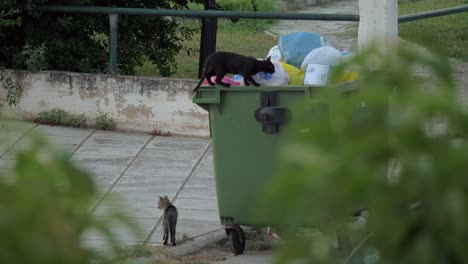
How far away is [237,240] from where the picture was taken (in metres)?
7.07

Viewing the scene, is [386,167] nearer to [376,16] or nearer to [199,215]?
[199,215]

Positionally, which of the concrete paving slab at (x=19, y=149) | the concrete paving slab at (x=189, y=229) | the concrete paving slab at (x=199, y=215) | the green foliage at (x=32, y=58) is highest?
the concrete paving slab at (x=19, y=149)

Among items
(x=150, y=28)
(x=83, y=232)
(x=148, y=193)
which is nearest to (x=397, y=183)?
(x=83, y=232)

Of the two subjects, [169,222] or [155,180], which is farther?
[155,180]

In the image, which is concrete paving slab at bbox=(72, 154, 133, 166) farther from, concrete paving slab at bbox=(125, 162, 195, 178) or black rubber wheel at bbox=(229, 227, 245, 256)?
black rubber wheel at bbox=(229, 227, 245, 256)

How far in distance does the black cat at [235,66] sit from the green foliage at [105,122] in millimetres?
3062

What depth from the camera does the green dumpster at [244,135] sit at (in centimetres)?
652

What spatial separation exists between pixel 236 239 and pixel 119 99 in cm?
343

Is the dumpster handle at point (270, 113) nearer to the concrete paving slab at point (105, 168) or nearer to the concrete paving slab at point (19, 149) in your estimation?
the concrete paving slab at point (105, 168)

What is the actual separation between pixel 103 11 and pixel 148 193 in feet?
9.02

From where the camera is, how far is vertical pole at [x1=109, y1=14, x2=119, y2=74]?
10352 mm

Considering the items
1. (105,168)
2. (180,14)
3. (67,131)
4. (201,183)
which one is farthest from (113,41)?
(201,183)

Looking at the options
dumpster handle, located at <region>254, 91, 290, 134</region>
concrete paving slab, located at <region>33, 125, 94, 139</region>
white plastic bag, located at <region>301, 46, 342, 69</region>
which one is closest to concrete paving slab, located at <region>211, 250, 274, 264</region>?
dumpster handle, located at <region>254, 91, 290, 134</region>

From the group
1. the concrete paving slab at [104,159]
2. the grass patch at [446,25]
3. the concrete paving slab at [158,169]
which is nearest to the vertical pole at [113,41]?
the concrete paving slab at [104,159]
